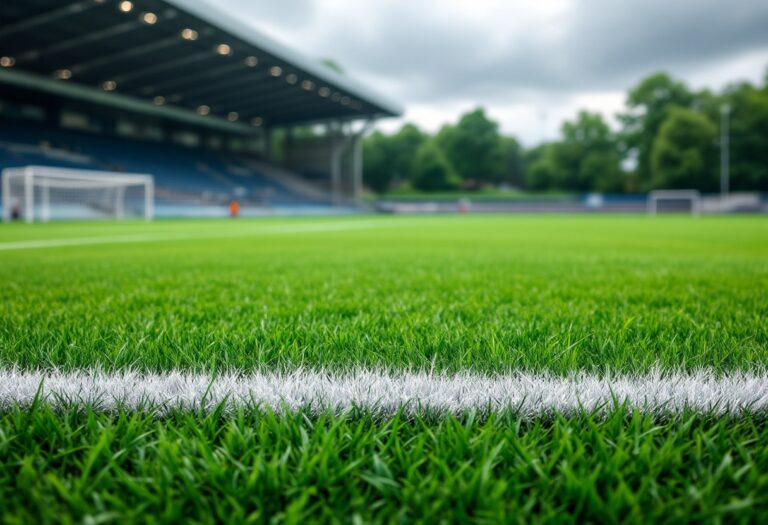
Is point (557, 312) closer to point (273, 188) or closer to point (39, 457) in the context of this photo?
point (39, 457)

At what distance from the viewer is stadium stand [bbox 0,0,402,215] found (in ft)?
68.3

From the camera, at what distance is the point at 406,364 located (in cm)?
133

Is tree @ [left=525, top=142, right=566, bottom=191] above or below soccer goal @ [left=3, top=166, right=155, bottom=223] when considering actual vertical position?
above

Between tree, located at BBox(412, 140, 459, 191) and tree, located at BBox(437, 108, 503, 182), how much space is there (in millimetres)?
5389

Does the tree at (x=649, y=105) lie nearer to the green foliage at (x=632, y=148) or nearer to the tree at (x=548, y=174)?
the green foliage at (x=632, y=148)

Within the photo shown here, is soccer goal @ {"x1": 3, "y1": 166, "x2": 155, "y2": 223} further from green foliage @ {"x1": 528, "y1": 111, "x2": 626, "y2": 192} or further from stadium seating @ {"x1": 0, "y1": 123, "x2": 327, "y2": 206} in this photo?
green foliage @ {"x1": 528, "y1": 111, "x2": 626, "y2": 192}

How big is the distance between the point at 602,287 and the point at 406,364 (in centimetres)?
192

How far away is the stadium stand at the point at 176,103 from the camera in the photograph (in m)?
20.8

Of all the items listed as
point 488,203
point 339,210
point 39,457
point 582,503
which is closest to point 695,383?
point 582,503

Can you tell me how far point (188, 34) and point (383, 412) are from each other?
25.2 m

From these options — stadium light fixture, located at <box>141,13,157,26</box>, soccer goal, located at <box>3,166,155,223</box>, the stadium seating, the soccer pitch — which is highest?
stadium light fixture, located at <box>141,13,157,26</box>

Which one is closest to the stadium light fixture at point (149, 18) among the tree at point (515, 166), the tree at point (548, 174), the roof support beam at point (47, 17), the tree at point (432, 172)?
the roof support beam at point (47, 17)

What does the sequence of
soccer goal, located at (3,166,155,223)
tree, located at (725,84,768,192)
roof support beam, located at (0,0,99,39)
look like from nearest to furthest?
roof support beam, located at (0,0,99,39) → soccer goal, located at (3,166,155,223) → tree, located at (725,84,768,192)

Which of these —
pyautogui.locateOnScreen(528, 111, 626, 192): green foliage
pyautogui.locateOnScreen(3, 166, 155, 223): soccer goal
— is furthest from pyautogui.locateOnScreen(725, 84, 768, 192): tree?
pyautogui.locateOnScreen(3, 166, 155, 223): soccer goal
